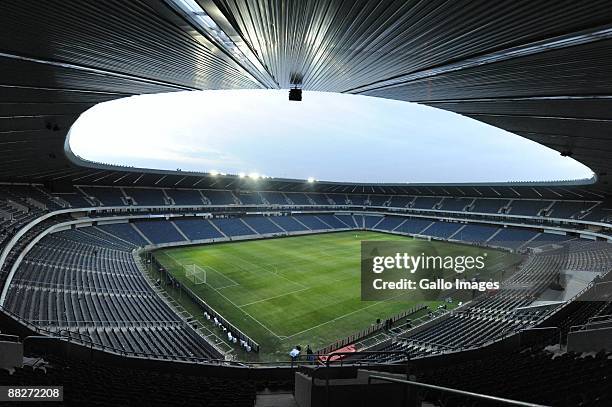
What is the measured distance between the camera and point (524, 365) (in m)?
8.40

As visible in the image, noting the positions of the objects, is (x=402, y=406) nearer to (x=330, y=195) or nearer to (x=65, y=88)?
(x=65, y=88)

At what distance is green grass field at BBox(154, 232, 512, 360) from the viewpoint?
2038cm

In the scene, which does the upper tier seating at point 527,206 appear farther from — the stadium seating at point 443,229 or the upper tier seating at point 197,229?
the upper tier seating at point 197,229

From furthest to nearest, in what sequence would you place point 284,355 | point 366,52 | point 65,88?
point 284,355, point 65,88, point 366,52

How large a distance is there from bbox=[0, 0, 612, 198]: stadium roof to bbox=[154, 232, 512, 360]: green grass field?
14133mm

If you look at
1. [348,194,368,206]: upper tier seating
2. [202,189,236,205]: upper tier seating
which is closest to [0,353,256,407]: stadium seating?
[202,189,236,205]: upper tier seating

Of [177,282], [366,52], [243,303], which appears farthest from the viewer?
[177,282]

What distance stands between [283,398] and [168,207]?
4588 cm

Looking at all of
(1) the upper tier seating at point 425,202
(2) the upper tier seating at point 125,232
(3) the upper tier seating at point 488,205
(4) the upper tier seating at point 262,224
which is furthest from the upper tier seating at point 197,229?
(3) the upper tier seating at point 488,205

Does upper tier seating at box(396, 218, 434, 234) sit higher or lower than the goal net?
higher

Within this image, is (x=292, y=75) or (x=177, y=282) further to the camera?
(x=177, y=282)

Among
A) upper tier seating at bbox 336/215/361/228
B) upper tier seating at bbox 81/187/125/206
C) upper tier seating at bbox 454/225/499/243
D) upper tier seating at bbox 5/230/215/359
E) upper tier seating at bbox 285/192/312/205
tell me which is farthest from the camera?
upper tier seating at bbox 285/192/312/205

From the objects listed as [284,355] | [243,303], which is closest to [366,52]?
[284,355]

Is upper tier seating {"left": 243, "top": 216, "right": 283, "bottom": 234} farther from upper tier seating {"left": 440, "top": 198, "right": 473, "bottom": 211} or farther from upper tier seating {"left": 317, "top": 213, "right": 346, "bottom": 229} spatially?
upper tier seating {"left": 440, "top": 198, "right": 473, "bottom": 211}
